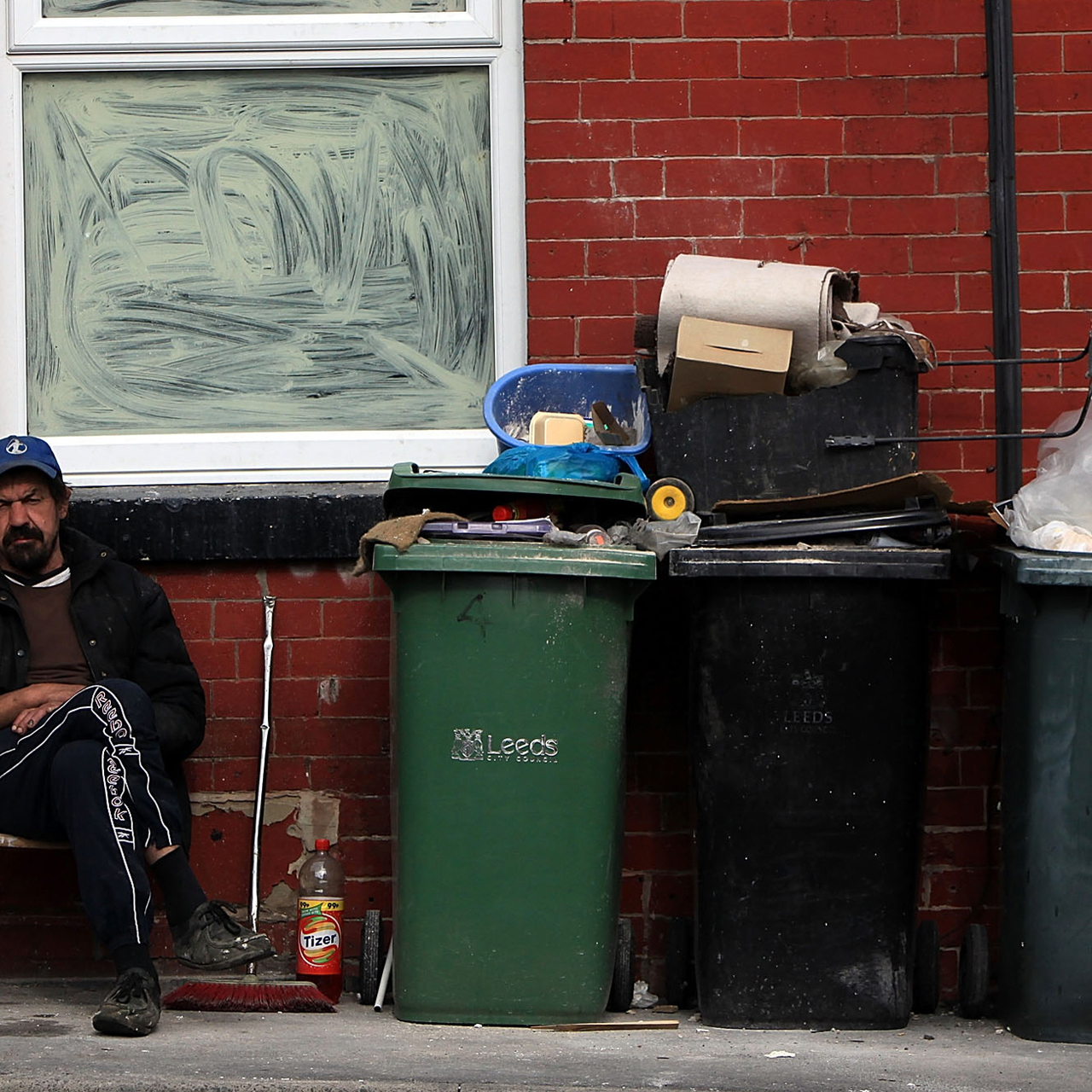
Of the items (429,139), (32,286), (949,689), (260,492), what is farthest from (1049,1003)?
(32,286)

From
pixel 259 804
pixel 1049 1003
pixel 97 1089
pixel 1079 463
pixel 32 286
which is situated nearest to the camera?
pixel 97 1089

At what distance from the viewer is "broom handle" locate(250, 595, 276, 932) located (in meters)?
4.78

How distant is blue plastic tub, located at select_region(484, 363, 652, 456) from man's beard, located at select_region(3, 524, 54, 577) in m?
1.33

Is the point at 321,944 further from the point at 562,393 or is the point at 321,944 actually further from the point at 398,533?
the point at 562,393

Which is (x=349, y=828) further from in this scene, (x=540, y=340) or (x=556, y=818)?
(x=540, y=340)

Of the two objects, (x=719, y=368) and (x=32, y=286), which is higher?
(x=32, y=286)

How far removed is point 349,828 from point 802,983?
1.44 metres

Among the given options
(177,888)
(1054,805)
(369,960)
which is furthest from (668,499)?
(177,888)

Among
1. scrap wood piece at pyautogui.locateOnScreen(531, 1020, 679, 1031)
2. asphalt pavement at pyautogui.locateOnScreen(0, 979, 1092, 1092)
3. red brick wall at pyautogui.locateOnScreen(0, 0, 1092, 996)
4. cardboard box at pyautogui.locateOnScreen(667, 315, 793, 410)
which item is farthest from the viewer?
red brick wall at pyautogui.locateOnScreen(0, 0, 1092, 996)

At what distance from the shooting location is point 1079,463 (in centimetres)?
441

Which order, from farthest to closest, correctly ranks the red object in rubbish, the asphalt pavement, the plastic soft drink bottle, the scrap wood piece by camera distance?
the plastic soft drink bottle < the red object in rubbish < the scrap wood piece < the asphalt pavement

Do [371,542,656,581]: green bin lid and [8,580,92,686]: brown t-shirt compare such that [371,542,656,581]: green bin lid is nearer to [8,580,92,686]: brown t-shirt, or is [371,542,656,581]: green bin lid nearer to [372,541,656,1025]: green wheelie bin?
[372,541,656,1025]: green wheelie bin

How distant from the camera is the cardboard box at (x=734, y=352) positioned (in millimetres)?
4414

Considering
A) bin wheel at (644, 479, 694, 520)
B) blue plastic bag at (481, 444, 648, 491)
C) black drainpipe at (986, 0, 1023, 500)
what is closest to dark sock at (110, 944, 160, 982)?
blue plastic bag at (481, 444, 648, 491)
